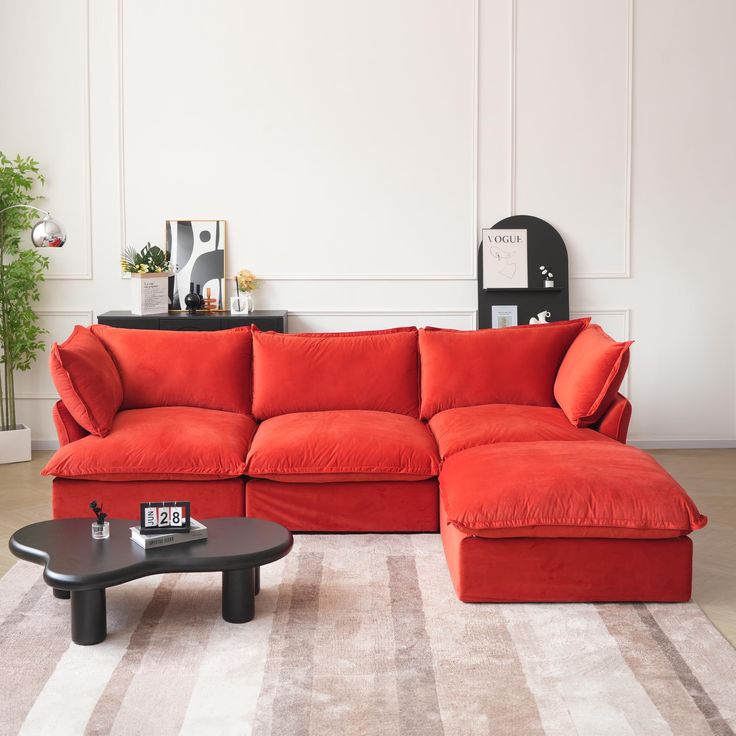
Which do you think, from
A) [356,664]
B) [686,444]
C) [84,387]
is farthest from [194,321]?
[686,444]

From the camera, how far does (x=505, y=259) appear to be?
5816 millimetres

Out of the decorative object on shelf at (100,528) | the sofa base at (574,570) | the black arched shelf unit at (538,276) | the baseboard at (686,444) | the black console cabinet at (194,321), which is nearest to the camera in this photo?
the decorative object on shelf at (100,528)

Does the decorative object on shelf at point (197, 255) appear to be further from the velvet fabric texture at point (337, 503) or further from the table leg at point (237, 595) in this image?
the table leg at point (237, 595)

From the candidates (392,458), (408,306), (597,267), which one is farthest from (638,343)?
(392,458)

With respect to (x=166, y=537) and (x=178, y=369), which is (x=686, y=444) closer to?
(x=178, y=369)

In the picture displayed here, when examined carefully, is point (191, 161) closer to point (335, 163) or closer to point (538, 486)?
point (335, 163)

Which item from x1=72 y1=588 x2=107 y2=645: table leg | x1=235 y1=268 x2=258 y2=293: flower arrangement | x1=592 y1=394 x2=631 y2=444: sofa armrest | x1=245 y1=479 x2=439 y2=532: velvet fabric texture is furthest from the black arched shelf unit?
x1=72 y1=588 x2=107 y2=645: table leg

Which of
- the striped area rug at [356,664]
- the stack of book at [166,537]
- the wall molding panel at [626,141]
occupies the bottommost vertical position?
the striped area rug at [356,664]

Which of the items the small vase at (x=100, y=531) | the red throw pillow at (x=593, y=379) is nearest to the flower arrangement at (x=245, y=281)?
the red throw pillow at (x=593, y=379)

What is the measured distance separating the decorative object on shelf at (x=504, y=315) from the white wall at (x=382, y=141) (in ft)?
0.55

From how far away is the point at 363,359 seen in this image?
15.4 ft

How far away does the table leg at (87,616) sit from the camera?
2.86 m

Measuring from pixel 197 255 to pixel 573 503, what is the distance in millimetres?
3422

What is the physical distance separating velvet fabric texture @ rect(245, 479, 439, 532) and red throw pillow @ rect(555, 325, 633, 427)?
0.78m
